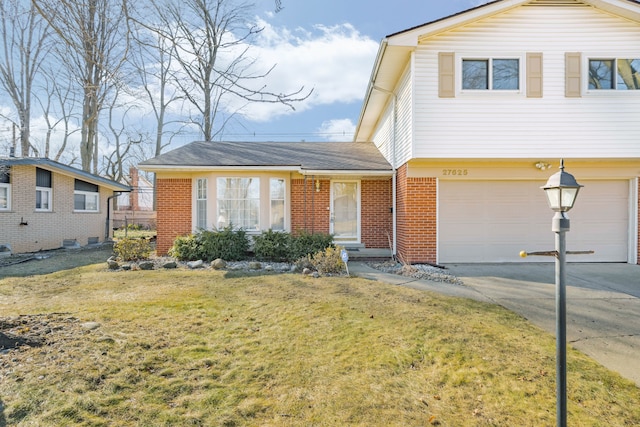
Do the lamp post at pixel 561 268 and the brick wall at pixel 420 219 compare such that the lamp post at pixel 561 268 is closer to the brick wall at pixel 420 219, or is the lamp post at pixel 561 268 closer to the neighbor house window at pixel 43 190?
the brick wall at pixel 420 219

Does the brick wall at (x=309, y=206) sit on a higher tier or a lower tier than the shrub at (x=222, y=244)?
higher

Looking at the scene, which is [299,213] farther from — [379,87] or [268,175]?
[379,87]

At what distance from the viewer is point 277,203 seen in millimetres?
10664

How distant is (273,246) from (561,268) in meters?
7.65

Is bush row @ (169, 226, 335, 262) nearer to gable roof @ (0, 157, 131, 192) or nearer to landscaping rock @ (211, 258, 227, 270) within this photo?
landscaping rock @ (211, 258, 227, 270)

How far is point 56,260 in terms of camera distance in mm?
10289

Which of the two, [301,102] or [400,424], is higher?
[301,102]

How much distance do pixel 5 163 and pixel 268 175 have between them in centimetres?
840

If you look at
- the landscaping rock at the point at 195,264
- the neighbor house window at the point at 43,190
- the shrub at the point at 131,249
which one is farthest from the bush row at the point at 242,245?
the neighbor house window at the point at 43,190

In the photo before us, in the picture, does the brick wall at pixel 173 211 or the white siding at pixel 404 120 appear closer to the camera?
the white siding at pixel 404 120

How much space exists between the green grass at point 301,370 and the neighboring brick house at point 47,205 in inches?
354

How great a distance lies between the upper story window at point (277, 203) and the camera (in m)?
10.6

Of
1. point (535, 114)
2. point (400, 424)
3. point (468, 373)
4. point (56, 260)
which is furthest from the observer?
point (56, 260)

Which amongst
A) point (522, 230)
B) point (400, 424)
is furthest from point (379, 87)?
point (400, 424)
